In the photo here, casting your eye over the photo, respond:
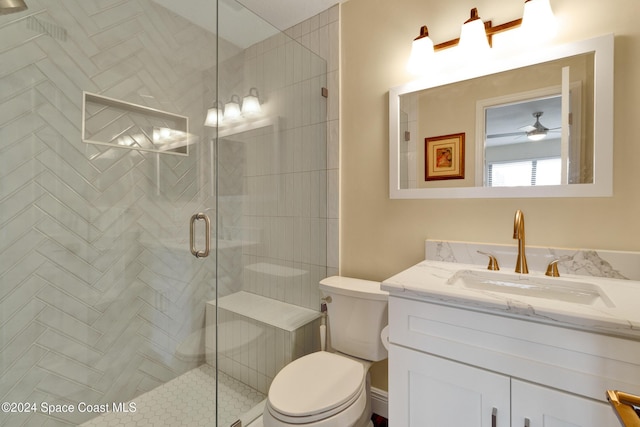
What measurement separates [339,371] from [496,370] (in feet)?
2.26

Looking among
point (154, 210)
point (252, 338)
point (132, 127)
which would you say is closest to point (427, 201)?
point (252, 338)

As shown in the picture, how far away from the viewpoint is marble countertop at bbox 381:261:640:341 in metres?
0.71

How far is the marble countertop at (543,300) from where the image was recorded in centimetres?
71

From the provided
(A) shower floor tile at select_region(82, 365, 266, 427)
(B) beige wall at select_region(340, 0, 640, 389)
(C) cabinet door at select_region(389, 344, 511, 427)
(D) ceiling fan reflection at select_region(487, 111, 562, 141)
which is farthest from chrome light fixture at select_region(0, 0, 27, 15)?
(D) ceiling fan reflection at select_region(487, 111, 562, 141)

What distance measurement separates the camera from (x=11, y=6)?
1.21 m

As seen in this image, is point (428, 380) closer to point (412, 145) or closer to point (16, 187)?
point (412, 145)

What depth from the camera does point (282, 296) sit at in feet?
5.77

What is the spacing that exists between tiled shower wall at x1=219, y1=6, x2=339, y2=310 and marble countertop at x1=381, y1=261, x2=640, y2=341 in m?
0.79

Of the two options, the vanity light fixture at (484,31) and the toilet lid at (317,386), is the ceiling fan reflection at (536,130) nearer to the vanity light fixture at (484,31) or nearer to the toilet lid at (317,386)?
the vanity light fixture at (484,31)

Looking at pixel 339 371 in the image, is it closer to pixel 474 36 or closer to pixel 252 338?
pixel 252 338

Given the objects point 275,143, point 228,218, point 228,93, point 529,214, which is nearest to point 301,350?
point 228,218

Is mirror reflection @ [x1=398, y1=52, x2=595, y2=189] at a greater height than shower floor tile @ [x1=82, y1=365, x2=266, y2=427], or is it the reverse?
mirror reflection @ [x1=398, y1=52, x2=595, y2=189]

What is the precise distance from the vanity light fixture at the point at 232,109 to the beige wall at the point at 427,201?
0.63 meters

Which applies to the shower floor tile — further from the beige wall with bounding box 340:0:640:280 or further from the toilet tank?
the beige wall with bounding box 340:0:640:280
